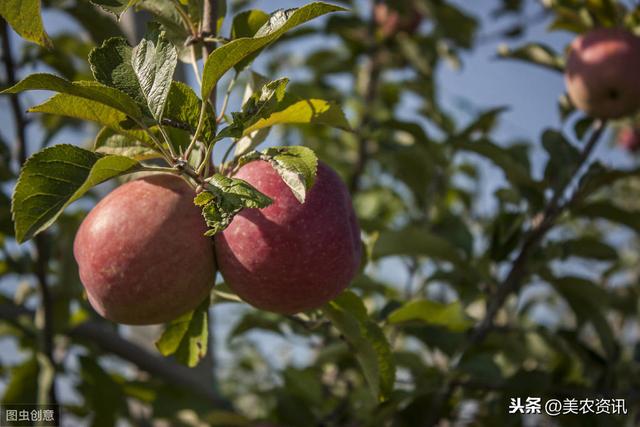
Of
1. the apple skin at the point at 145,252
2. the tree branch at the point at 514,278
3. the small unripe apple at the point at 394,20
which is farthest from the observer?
the small unripe apple at the point at 394,20

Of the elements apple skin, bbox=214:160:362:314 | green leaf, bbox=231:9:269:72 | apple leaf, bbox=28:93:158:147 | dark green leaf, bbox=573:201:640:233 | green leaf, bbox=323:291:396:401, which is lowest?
green leaf, bbox=323:291:396:401

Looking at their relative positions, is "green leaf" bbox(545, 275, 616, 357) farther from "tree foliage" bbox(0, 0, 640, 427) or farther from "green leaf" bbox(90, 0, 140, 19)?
"green leaf" bbox(90, 0, 140, 19)

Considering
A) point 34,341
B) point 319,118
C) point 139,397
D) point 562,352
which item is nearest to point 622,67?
point 562,352

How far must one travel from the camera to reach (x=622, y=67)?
1.72m

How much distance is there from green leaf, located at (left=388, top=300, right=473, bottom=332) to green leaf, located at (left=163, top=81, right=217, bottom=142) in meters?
0.49

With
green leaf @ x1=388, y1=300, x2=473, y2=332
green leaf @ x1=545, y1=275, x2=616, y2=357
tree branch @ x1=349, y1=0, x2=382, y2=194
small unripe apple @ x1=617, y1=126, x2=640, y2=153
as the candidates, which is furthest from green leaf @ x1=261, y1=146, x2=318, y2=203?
small unripe apple @ x1=617, y1=126, x2=640, y2=153

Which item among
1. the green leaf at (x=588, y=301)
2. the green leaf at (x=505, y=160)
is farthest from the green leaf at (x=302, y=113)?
the green leaf at (x=588, y=301)

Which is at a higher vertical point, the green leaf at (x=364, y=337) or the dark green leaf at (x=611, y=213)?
the dark green leaf at (x=611, y=213)

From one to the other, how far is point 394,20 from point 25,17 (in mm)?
2281

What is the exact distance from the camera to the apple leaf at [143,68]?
2.71ft

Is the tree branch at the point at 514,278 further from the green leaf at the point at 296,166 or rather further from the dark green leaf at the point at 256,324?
the green leaf at the point at 296,166

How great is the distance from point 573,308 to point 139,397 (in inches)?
49.9

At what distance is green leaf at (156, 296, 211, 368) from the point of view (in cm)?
106

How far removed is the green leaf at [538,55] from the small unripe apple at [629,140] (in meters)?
2.35
